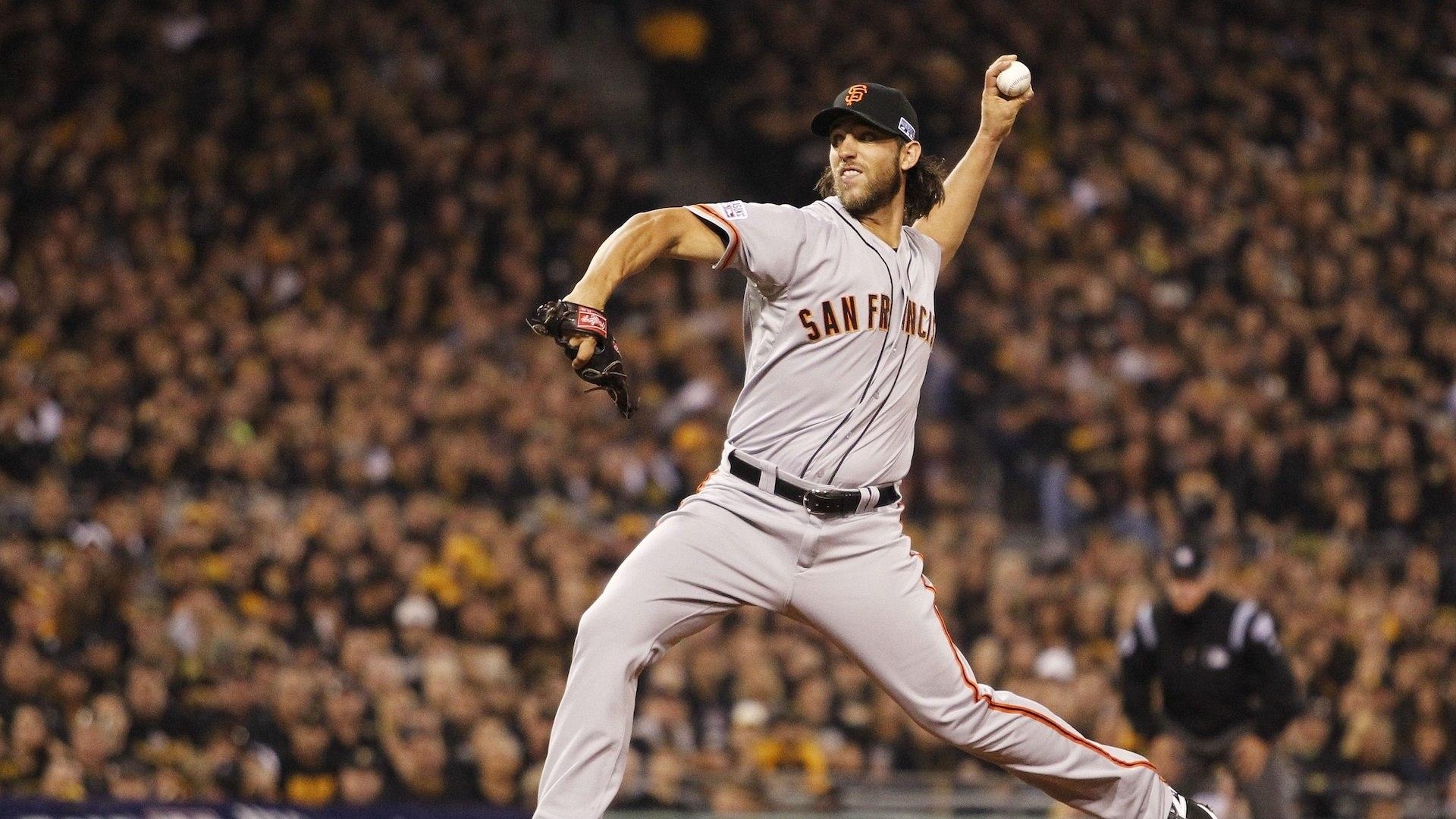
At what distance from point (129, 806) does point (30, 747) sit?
1139 mm

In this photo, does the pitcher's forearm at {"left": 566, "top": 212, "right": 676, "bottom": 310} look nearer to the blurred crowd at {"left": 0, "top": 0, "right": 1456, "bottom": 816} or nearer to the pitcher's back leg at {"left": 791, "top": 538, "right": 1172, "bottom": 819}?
the pitcher's back leg at {"left": 791, "top": 538, "right": 1172, "bottom": 819}

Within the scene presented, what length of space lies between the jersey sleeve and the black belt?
0.49 m

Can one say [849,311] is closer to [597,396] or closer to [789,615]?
[789,615]

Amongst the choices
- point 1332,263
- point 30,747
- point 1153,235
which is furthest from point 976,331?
point 30,747

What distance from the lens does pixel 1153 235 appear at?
54.3 ft

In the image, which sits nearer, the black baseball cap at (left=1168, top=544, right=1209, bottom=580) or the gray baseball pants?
the gray baseball pants

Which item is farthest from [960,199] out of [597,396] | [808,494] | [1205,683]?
[597,396]

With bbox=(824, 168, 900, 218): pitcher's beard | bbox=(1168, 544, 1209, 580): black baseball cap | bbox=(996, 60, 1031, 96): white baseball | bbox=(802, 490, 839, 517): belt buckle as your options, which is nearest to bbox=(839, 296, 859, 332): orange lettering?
bbox=(824, 168, 900, 218): pitcher's beard

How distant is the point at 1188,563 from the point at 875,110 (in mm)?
Answer: 3974

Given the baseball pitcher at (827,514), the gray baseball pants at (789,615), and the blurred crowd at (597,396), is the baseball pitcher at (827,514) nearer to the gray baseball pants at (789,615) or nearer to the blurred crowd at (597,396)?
the gray baseball pants at (789,615)

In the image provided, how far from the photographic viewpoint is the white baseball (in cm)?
576

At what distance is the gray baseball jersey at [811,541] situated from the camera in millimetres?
4938

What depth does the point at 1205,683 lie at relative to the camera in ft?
27.7

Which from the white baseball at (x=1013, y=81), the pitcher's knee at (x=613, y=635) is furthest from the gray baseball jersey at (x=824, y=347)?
the white baseball at (x=1013, y=81)
